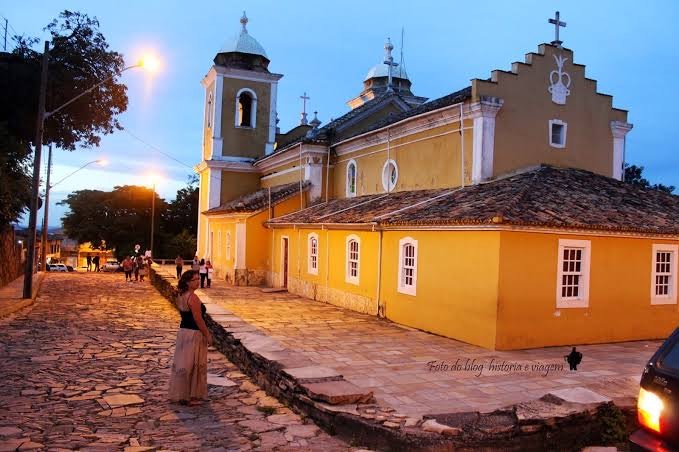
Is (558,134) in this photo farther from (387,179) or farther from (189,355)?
(189,355)

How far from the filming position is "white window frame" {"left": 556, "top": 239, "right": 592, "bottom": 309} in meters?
12.2

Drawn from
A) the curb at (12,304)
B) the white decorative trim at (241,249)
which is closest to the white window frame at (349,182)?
the white decorative trim at (241,249)

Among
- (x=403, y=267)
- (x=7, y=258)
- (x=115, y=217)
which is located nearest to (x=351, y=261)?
(x=403, y=267)

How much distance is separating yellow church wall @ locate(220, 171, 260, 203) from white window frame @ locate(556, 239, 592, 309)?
893 inches

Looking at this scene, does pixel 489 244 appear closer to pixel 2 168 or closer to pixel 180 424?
pixel 180 424

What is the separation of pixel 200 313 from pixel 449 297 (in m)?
6.62

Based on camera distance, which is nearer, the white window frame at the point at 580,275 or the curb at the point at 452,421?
the curb at the point at 452,421

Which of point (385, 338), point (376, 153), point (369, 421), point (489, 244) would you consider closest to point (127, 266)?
point (376, 153)

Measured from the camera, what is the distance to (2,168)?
17297 mm

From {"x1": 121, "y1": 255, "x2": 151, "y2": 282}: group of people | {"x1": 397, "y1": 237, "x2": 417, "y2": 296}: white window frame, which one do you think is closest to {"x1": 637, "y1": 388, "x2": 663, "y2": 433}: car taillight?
{"x1": 397, "y1": 237, "x2": 417, "y2": 296}: white window frame

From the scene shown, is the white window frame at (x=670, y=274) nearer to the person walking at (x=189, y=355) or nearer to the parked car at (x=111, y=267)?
the person walking at (x=189, y=355)

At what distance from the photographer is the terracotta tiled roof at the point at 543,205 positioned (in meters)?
12.0

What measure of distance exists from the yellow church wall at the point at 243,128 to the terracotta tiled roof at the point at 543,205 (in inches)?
630

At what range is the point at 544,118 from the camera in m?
16.8
